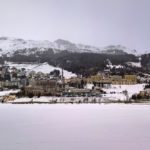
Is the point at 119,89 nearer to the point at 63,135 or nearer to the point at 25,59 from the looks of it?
the point at 25,59

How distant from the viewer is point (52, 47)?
18281 mm

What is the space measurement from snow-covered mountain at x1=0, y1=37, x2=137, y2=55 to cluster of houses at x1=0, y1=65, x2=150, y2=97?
1.09 m

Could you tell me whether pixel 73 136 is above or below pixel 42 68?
below

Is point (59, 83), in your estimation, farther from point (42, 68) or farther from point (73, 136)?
point (73, 136)

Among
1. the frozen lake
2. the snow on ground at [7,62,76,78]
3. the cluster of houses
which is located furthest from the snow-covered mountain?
the frozen lake

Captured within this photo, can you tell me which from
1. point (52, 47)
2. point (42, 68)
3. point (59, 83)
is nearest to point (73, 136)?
point (59, 83)

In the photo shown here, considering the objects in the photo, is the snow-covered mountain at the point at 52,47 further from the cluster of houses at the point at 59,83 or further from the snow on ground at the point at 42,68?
the cluster of houses at the point at 59,83

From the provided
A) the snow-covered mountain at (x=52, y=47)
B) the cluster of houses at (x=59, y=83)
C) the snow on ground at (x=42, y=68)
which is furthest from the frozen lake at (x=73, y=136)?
the snow-covered mountain at (x=52, y=47)

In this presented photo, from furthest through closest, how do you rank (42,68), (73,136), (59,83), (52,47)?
(52,47), (42,68), (59,83), (73,136)

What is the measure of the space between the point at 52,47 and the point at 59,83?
1.62 meters

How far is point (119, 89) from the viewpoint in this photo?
16.7 m

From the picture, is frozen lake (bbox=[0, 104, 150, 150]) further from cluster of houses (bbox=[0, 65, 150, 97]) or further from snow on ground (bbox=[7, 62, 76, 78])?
snow on ground (bbox=[7, 62, 76, 78])

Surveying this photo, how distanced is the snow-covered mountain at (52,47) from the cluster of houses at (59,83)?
109cm

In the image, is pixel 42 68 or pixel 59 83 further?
pixel 42 68
